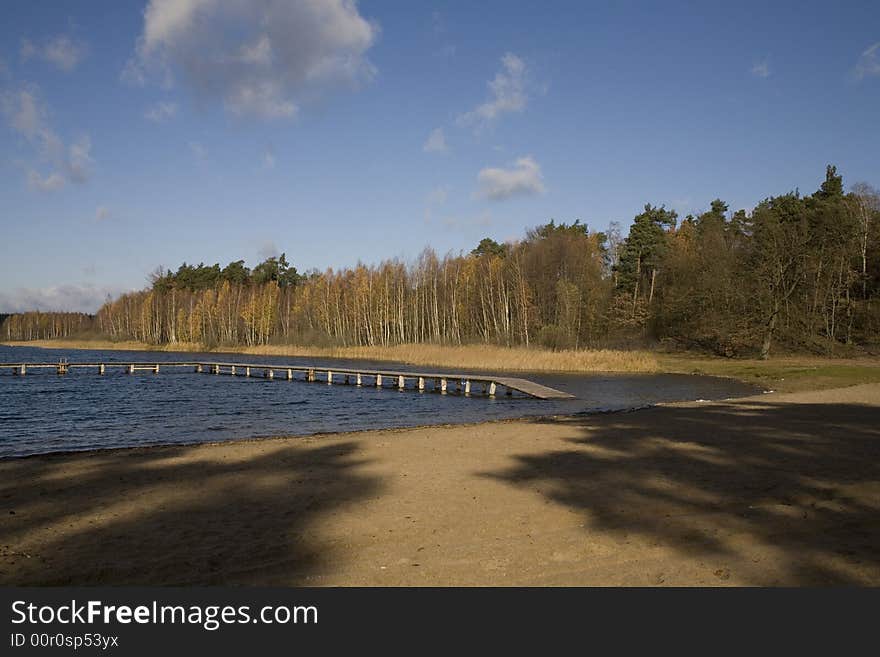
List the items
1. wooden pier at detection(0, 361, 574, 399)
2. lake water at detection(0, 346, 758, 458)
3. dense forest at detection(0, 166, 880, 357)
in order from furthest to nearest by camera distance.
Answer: dense forest at detection(0, 166, 880, 357)
wooden pier at detection(0, 361, 574, 399)
lake water at detection(0, 346, 758, 458)

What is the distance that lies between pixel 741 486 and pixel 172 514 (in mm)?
8297

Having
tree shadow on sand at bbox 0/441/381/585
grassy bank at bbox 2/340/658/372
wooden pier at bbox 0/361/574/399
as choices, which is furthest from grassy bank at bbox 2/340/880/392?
tree shadow on sand at bbox 0/441/381/585

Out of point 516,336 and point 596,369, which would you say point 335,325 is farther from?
point 596,369

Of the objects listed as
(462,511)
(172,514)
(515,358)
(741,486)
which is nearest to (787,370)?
(515,358)

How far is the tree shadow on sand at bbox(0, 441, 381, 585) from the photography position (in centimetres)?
629

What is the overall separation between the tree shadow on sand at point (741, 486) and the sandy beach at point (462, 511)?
0.13 ft

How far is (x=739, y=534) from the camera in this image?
6.85m

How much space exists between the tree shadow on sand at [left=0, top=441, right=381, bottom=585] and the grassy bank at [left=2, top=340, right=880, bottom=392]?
78.8ft

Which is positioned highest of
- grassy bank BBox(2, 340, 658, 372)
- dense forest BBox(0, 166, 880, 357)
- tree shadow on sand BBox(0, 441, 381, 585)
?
dense forest BBox(0, 166, 880, 357)

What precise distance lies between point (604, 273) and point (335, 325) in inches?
1370

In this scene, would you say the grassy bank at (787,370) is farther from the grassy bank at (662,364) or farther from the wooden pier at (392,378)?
the wooden pier at (392,378)

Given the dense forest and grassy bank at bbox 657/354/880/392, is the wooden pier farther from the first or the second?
the dense forest

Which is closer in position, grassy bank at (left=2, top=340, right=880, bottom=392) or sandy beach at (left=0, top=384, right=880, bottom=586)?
sandy beach at (left=0, top=384, right=880, bottom=586)

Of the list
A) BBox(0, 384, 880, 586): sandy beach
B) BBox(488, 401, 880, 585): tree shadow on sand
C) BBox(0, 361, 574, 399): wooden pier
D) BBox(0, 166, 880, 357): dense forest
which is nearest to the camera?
BBox(0, 384, 880, 586): sandy beach
